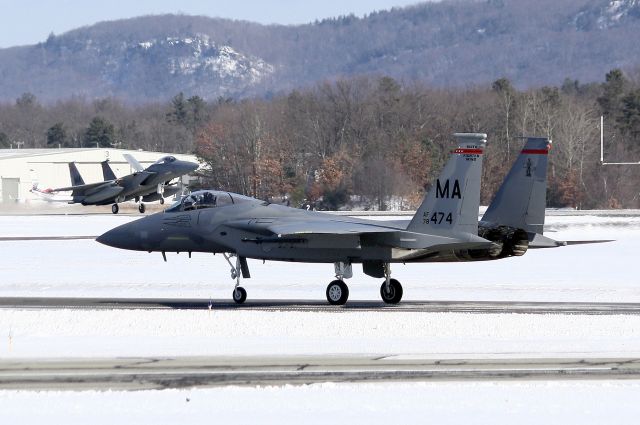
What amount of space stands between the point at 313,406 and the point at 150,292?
14.3 meters

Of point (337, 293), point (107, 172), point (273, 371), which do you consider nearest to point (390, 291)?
point (337, 293)

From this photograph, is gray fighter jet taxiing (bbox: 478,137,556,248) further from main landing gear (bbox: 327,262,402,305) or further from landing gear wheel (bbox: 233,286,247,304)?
landing gear wheel (bbox: 233,286,247,304)

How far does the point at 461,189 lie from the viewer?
20.2 m

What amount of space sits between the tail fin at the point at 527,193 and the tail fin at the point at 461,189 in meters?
1.56

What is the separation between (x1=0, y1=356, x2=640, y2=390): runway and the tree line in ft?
195

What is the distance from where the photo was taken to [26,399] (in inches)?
469

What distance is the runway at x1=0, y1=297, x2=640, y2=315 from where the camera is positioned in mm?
20734

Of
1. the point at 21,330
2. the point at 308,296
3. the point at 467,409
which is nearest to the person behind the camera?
the point at 467,409

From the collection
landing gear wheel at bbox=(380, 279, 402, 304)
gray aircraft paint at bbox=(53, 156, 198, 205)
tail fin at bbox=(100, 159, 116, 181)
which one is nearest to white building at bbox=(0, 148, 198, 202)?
tail fin at bbox=(100, 159, 116, 181)

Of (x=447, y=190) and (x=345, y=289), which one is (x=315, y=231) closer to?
(x=345, y=289)

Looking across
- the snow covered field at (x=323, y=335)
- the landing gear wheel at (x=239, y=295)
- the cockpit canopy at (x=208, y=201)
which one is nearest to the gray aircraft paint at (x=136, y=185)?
the snow covered field at (x=323, y=335)

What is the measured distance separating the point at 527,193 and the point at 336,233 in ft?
13.1

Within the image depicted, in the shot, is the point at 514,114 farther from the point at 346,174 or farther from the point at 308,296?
the point at 308,296

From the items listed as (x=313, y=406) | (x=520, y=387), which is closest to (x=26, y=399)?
(x=313, y=406)
